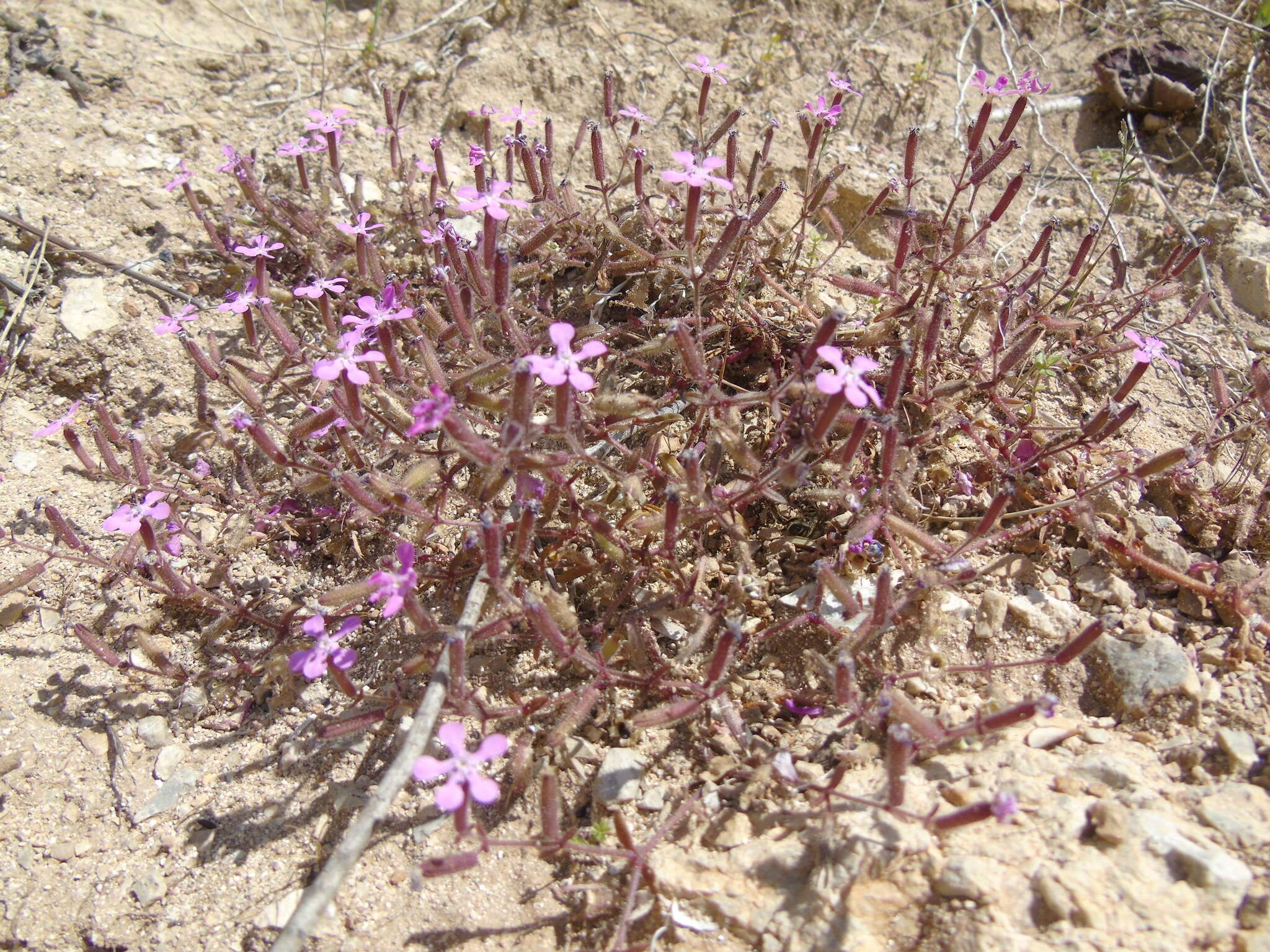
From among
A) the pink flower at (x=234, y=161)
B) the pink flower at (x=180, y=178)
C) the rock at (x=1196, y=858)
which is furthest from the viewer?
the pink flower at (x=234, y=161)

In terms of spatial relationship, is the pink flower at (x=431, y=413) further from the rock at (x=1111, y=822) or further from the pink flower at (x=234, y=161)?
the pink flower at (x=234, y=161)

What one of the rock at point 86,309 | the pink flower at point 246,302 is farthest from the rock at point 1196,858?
the rock at point 86,309

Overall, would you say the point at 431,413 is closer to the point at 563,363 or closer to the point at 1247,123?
the point at 563,363

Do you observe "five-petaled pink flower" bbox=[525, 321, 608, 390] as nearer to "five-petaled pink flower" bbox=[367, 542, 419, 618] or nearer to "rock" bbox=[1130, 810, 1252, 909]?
"five-petaled pink flower" bbox=[367, 542, 419, 618]

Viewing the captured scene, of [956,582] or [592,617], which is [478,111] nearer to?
[592,617]

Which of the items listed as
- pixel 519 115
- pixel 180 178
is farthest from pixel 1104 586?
pixel 180 178
